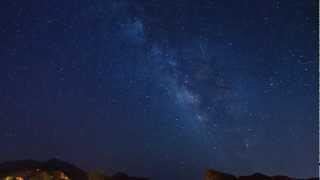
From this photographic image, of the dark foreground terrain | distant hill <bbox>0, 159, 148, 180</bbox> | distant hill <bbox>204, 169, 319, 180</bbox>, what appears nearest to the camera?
distant hill <bbox>204, 169, 319, 180</bbox>

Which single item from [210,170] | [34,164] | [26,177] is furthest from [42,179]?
[34,164]

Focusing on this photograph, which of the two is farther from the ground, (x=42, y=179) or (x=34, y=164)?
(x=42, y=179)

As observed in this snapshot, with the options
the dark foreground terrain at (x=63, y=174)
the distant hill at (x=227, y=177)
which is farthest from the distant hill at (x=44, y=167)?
the distant hill at (x=227, y=177)

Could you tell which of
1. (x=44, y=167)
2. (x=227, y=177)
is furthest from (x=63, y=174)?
(x=227, y=177)

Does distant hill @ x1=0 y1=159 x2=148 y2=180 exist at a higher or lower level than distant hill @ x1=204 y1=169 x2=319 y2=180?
lower

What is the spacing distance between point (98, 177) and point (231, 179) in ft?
29.6

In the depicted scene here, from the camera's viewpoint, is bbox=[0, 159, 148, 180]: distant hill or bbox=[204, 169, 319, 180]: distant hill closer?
bbox=[204, 169, 319, 180]: distant hill

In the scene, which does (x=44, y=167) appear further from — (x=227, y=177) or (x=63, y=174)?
(x=227, y=177)

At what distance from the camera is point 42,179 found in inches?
1401

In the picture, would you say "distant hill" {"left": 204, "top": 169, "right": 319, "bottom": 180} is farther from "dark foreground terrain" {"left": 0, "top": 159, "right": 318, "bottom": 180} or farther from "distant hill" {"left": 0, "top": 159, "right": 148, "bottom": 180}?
"distant hill" {"left": 0, "top": 159, "right": 148, "bottom": 180}

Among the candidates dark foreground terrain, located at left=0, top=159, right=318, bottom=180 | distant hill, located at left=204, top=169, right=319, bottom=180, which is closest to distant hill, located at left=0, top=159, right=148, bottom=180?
dark foreground terrain, located at left=0, top=159, right=318, bottom=180

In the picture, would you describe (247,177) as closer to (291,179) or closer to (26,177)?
(291,179)

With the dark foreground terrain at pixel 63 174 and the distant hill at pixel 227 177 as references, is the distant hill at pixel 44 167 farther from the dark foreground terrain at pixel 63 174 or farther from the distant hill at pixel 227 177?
the distant hill at pixel 227 177

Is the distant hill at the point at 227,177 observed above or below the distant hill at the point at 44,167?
above
